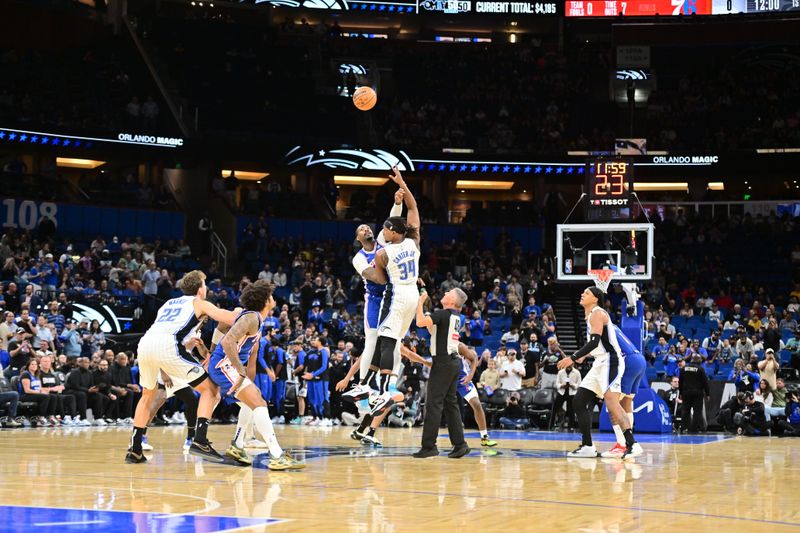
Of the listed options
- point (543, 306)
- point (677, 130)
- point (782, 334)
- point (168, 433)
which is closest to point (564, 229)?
point (543, 306)

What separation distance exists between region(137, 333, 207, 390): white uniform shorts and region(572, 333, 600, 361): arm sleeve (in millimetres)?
4570

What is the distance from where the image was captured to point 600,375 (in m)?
12.9

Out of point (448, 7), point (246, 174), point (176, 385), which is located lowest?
point (176, 385)

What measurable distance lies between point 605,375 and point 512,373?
9330mm

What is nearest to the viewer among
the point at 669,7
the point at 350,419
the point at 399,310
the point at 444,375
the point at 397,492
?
the point at 397,492

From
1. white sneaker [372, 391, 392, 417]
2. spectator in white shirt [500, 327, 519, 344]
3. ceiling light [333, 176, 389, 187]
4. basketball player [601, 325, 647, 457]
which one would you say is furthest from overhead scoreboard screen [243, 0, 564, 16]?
white sneaker [372, 391, 392, 417]

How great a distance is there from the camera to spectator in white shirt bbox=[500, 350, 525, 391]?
22.1 metres

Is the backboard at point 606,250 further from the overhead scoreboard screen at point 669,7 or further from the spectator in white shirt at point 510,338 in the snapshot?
the overhead scoreboard screen at point 669,7

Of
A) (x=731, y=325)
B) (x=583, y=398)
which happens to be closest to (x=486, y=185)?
(x=731, y=325)

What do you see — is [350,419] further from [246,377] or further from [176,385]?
[246,377]

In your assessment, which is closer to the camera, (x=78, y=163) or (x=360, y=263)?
(x=360, y=263)

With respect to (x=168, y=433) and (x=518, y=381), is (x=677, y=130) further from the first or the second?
(x=168, y=433)

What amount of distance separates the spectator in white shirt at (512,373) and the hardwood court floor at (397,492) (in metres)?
8.57

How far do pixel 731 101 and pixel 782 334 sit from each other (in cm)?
1562
